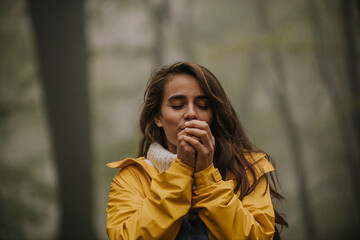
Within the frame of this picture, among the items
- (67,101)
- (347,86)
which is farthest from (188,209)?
(347,86)

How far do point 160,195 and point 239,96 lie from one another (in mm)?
5692

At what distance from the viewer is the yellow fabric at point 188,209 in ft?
4.16

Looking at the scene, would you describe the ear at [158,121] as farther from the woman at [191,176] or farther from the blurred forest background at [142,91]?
the blurred forest background at [142,91]

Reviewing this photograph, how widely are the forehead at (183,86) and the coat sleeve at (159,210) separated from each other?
1.41 feet

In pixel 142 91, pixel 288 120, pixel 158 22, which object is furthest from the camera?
pixel 288 120

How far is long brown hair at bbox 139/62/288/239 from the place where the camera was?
5.15 ft

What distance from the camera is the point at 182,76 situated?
169 cm

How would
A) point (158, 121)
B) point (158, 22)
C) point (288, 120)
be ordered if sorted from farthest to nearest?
1. point (288, 120)
2. point (158, 22)
3. point (158, 121)

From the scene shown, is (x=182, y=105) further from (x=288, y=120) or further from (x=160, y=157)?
(x=288, y=120)

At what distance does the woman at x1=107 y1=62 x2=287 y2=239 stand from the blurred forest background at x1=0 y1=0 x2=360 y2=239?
390 cm

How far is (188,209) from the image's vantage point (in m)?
1.31

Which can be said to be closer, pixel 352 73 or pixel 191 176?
pixel 191 176

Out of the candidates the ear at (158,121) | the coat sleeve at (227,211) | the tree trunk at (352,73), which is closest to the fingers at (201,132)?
the coat sleeve at (227,211)

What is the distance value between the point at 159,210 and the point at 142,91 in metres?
4.98
